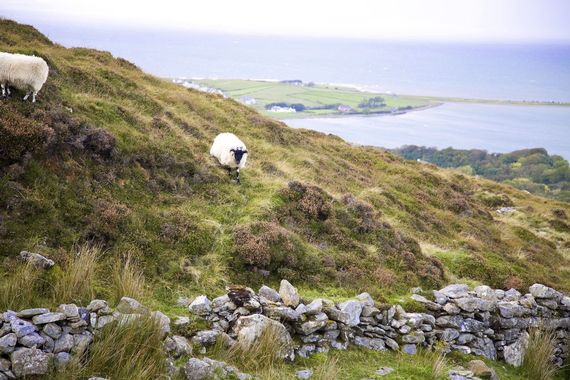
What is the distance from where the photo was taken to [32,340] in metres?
4.85

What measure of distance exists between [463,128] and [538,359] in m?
133

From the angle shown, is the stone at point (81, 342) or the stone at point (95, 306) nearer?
the stone at point (81, 342)

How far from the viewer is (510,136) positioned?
130 metres

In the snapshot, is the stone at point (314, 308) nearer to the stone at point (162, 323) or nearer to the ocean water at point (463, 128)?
the stone at point (162, 323)

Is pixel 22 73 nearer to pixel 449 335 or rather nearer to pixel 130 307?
pixel 130 307

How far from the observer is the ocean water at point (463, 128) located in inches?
3797

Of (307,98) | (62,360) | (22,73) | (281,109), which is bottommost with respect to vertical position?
(62,360)

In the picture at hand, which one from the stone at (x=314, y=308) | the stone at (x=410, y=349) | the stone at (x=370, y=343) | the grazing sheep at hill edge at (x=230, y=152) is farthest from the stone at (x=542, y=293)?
the grazing sheep at hill edge at (x=230, y=152)

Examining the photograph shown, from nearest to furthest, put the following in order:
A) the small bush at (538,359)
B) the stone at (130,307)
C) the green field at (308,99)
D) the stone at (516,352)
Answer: the stone at (130,307)
the small bush at (538,359)
the stone at (516,352)
the green field at (308,99)

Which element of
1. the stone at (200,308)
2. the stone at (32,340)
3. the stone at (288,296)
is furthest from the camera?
the stone at (288,296)

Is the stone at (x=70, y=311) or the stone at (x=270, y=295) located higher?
the stone at (x=70, y=311)

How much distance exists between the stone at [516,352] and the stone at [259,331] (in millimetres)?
5755

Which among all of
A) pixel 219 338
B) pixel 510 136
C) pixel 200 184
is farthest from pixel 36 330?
pixel 510 136

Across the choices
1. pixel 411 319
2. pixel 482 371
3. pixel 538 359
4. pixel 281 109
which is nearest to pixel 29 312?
pixel 411 319
